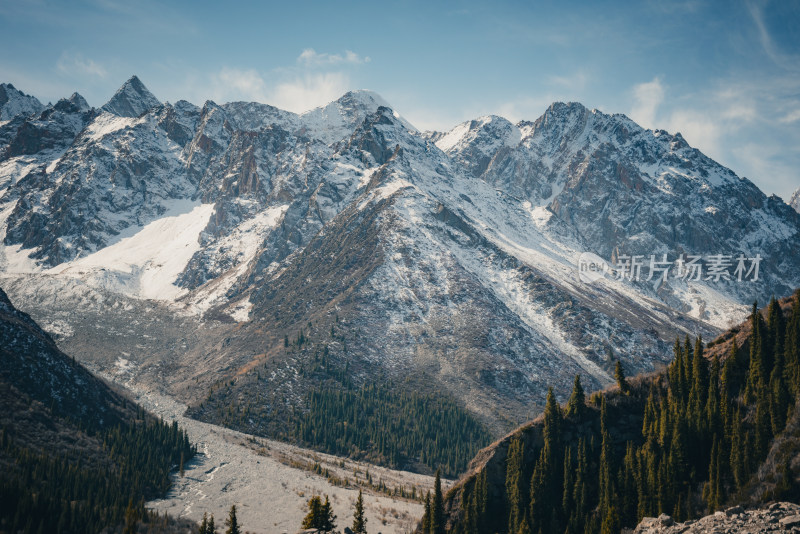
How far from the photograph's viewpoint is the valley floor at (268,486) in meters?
122

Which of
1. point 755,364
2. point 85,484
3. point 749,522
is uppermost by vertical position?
point 755,364

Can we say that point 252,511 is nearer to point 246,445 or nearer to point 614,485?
point 246,445

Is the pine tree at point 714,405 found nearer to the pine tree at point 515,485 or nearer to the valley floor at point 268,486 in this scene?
the pine tree at point 515,485

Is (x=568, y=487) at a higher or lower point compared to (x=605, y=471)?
lower

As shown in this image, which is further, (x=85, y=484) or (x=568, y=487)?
(x=85, y=484)

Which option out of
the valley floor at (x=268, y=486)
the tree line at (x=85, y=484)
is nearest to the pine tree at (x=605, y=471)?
the valley floor at (x=268, y=486)

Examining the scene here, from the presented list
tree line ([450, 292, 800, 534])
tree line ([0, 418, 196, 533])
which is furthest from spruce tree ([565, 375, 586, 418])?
tree line ([0, 418, 196, 533])

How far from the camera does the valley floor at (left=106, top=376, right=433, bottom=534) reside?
122 m

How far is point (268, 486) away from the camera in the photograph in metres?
141

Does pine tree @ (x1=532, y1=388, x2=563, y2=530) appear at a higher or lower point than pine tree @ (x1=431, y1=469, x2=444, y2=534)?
higher

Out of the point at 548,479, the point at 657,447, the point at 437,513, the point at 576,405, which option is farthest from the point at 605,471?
the point at 437,513

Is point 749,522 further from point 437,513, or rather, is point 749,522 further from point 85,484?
point 85,484

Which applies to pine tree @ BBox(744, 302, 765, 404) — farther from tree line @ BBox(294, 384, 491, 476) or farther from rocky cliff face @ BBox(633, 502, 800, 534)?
tree line @ BBox(294, 384, 491, 476)

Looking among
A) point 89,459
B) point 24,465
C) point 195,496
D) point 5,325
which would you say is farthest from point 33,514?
point 5,325
